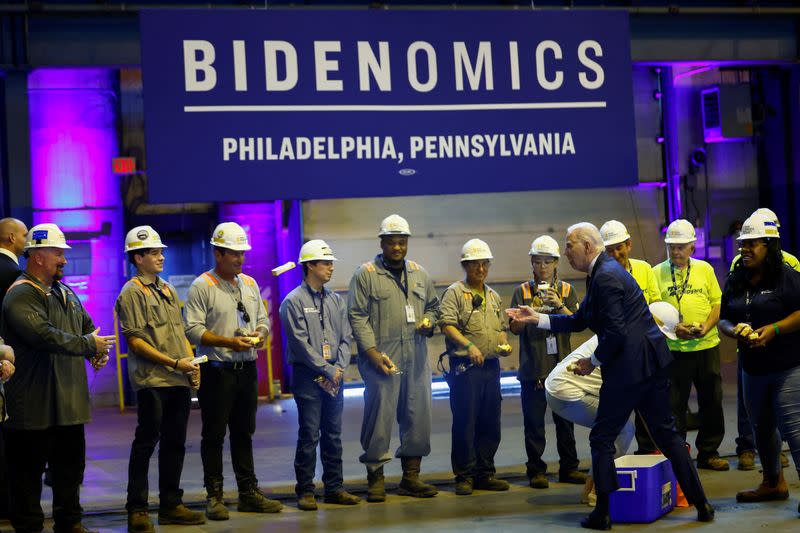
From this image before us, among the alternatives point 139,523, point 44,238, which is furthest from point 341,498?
point 44,238

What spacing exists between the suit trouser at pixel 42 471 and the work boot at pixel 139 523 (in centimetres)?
34

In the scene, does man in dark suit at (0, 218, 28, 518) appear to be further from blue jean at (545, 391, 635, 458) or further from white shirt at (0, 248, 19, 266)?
blue jean at (545, 391, 635, 458)

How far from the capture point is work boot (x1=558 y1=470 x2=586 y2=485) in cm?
827

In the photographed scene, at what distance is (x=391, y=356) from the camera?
27.0 ft

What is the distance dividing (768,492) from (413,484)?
2572 mm

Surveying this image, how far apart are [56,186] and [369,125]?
700cm

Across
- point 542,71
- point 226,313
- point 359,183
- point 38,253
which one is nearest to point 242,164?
point 359,183

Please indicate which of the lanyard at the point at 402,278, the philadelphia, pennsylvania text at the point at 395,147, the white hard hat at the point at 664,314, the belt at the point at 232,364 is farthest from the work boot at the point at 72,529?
the white hard hat at the point at 664,314

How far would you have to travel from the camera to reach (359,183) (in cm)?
898

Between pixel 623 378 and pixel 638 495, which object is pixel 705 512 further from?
pixel 623 378

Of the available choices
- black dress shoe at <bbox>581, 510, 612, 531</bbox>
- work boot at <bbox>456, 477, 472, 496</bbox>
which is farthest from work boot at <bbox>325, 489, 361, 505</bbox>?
black dress shoe at <bbox>581, 510, 612, 531</bbox>

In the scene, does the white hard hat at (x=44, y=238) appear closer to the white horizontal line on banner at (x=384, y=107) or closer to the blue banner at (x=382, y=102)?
the blue banner at (x=382, y=102)

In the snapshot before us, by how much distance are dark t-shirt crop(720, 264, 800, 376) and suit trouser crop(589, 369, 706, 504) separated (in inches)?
31.2

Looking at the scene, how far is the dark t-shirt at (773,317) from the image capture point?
23.1 feet
